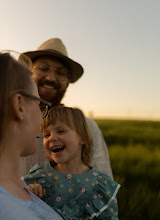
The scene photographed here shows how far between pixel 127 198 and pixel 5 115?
11.3ft

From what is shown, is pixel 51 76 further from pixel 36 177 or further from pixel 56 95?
pixel 36 177

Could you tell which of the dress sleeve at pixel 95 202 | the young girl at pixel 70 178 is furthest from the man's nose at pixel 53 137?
the dress sleeve at pixel 95 202

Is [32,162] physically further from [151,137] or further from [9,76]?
[151,137]

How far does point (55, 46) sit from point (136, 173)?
4.02 meters

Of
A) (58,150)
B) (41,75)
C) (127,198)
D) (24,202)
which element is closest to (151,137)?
(127,198)

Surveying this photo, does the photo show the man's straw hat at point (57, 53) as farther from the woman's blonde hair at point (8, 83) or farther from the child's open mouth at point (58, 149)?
the woman's blonde hair at point (8, 83)

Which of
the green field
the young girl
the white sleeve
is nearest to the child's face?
the young girl

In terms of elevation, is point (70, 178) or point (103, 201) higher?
point (70, 178)

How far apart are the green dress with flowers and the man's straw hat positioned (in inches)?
56.7

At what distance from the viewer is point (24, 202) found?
3.40ft

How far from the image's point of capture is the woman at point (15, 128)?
3.07ft

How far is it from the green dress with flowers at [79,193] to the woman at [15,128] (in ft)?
2.37

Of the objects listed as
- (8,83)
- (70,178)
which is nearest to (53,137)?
(70,178)

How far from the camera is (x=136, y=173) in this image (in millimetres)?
5984
